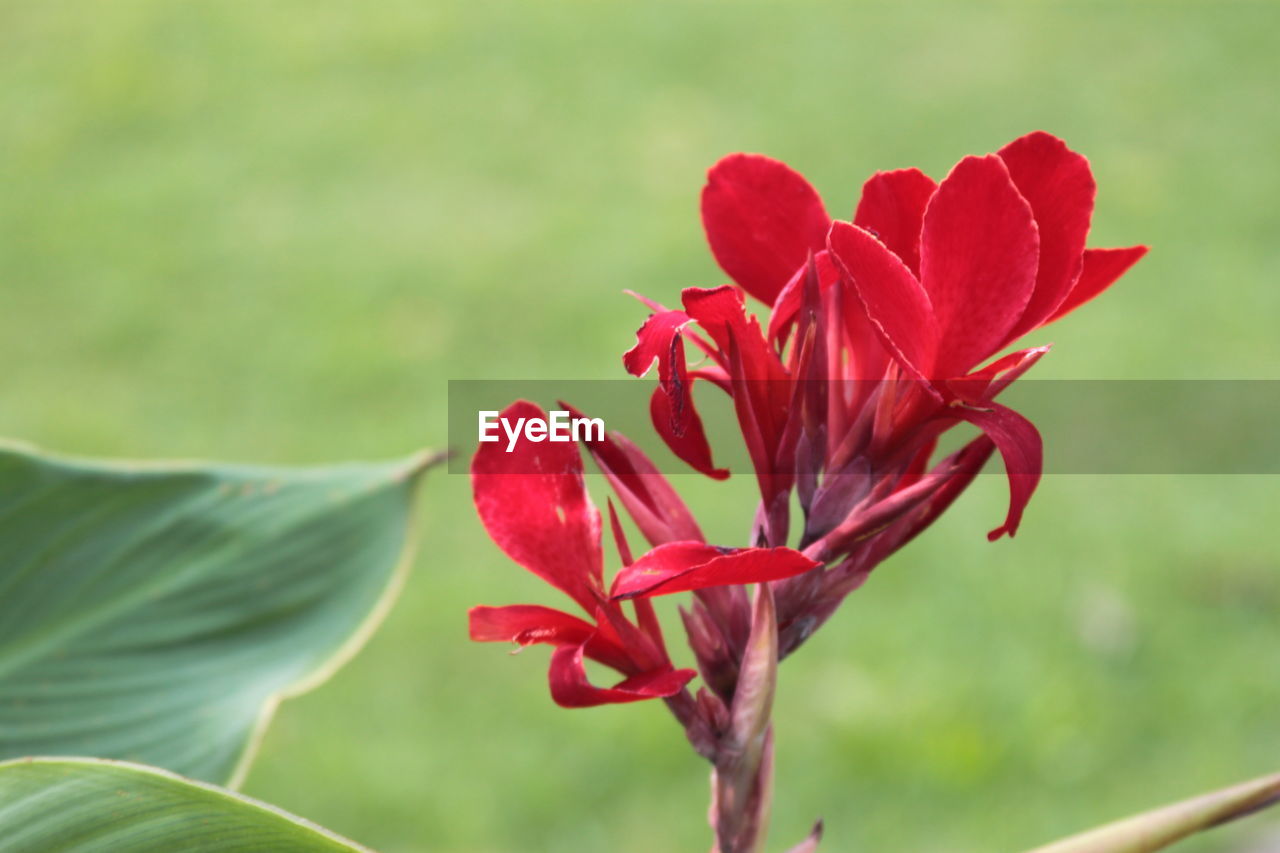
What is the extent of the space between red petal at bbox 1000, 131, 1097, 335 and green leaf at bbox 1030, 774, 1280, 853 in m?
0.16

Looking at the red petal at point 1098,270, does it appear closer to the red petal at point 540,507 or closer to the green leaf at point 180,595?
the red petal at point 540,507

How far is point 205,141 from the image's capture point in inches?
119

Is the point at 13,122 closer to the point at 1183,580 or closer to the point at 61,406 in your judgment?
the point at 61,406

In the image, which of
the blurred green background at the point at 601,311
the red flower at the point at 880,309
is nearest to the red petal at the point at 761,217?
the red flower at the point at 880,309

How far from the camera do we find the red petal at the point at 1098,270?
1.39ft

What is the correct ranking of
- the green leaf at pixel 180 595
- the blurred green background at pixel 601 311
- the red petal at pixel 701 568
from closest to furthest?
the red petal at pixel 701 568, the green leaf at pixel 180 595, the blurred green background at pixel 601 311

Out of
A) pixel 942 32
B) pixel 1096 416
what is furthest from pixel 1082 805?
pixel 942 32

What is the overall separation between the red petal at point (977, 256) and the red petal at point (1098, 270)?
0.05m

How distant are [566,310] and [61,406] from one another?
87 cm

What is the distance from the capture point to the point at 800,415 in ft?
1.42

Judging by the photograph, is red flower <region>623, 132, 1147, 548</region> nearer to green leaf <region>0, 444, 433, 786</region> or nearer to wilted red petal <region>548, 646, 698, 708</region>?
wilted red petal <region>548, 646, 698, 708</region>

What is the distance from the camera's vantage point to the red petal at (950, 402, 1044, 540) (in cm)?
39

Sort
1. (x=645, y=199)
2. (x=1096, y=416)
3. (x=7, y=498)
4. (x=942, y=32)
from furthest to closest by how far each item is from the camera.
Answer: (x=942, y=32) → (x=645, y=199) → (x=1096, y=416) → (x=7, y=498)

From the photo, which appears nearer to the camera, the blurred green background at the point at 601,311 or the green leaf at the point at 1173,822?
the green leaf at the point at 1173,822
